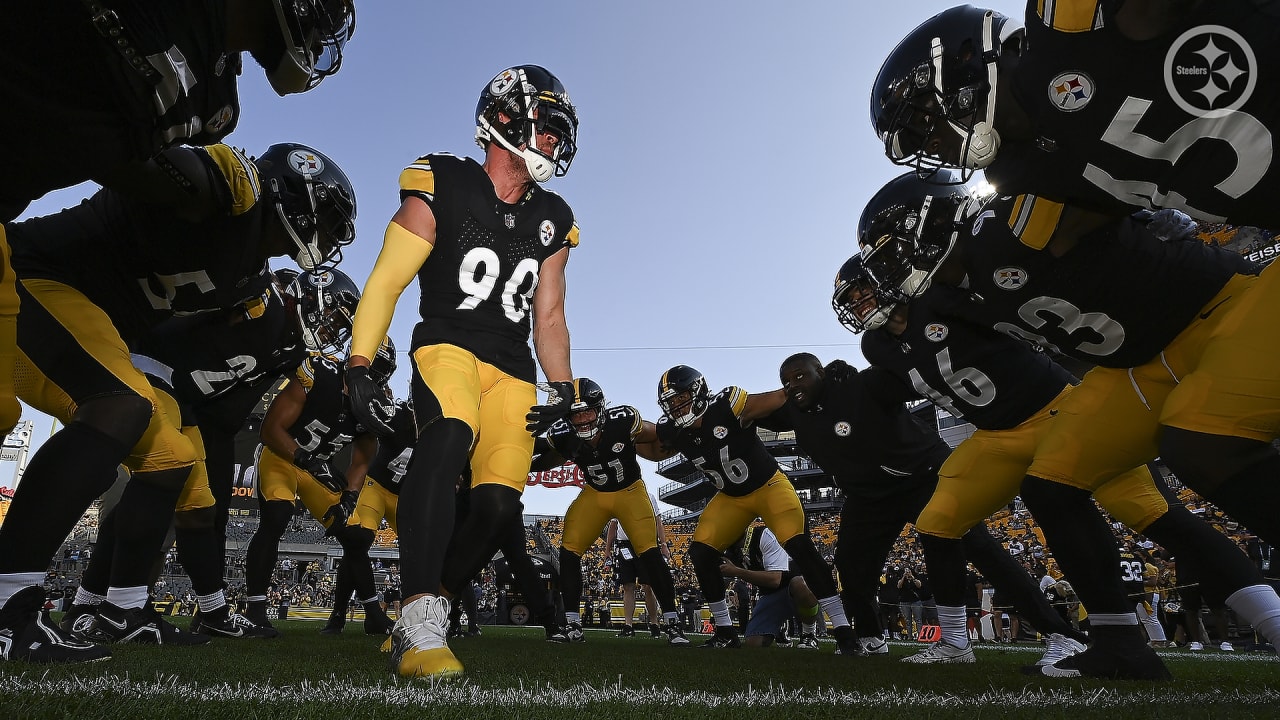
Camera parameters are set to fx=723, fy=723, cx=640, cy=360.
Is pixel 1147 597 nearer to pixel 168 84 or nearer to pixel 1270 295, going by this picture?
pixel 1270 295

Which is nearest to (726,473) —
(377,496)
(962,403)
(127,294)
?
(962,403)

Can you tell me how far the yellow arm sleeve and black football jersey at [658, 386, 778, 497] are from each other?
431 cm

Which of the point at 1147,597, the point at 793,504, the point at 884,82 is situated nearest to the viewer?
the point at 884,82

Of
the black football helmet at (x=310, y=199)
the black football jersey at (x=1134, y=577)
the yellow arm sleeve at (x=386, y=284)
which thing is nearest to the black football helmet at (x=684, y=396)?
the black football helmet at (x=310, y=199)

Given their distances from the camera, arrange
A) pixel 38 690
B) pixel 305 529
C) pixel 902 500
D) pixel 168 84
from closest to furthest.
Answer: pixel 38 690 < pixel 168 84 < pixel 902 500 < pixel 305 529

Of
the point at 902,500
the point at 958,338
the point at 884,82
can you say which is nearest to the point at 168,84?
the point at 884,82

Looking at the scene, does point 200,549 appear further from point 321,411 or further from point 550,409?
point 550,409

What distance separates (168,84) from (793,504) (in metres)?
5.59

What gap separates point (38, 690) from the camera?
5.52 feet

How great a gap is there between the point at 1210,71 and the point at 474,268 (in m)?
2.49

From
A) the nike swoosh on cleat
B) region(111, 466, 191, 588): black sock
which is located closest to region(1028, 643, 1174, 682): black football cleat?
the nike swoosh on cleat

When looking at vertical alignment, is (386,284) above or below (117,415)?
above

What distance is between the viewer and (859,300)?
467cm

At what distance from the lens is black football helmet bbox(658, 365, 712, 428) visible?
23.1ft
